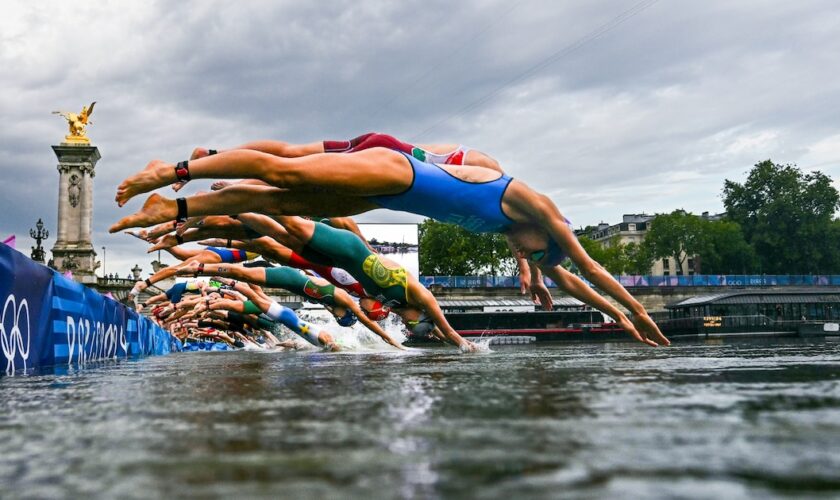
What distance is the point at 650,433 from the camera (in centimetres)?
166

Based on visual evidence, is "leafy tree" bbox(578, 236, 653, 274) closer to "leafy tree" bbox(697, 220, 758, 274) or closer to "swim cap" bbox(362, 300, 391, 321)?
"leafy tree" bbox(697, 220, 758, 274)

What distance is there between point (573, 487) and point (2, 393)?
340 centimetres

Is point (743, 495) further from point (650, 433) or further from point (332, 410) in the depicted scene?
point (332, 410)

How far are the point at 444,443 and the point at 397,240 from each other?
162ft

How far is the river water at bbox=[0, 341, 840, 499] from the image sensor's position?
1.17 meters

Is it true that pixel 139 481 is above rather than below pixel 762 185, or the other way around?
below

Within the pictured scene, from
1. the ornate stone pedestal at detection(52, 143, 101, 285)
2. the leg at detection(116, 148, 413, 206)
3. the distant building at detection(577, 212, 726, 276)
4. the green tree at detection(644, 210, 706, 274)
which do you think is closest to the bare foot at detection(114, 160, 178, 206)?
the leg at detection(116, 148, 413, 206)

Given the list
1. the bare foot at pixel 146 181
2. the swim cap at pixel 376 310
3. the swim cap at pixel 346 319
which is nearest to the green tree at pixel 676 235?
the swim cap at pixel 346 319

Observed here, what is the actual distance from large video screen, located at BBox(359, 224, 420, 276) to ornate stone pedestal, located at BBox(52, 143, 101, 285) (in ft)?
84.3

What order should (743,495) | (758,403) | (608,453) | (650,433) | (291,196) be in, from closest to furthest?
(743,495) → (608,453) → (650,433) → (758,403) → (291,196)

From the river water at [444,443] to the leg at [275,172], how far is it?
276 centimetres

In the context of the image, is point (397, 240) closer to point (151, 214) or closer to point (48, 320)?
point (48, 320)

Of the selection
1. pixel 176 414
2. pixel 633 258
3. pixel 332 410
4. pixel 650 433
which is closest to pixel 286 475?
pixel 650 433

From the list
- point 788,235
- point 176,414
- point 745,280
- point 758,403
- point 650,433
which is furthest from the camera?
point 788,235
